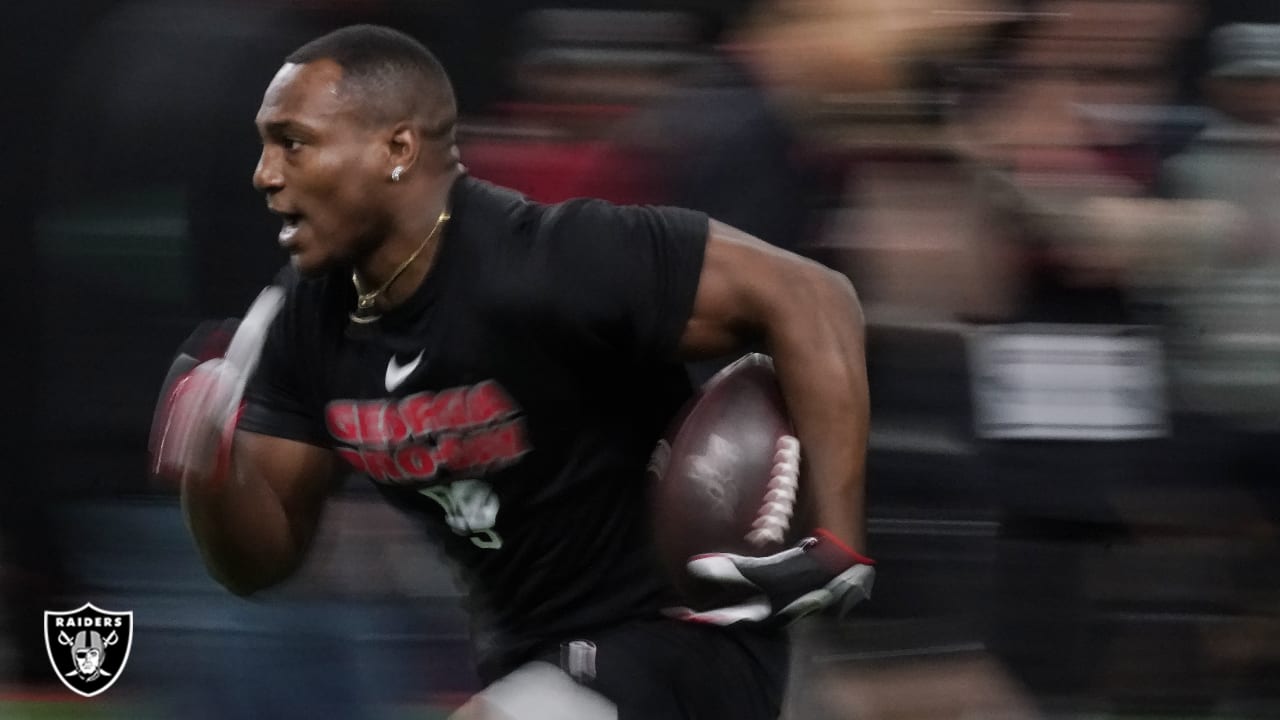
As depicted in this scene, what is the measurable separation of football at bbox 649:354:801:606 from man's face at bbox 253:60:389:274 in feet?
1.75

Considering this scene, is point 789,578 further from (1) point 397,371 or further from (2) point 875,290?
(2) point 875,290

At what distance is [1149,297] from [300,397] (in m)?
1.82

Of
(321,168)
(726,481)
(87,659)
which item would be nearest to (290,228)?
(321,168)

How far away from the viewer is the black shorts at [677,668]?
122 inches

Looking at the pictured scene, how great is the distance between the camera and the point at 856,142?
3.87 metres

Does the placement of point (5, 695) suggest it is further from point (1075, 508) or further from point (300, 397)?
point (1075, 508)

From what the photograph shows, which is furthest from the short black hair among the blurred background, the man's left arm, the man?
the blurred background

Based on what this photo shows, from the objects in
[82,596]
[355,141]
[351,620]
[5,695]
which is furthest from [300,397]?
[5,695]

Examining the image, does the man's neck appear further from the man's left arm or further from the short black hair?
the man's left arm

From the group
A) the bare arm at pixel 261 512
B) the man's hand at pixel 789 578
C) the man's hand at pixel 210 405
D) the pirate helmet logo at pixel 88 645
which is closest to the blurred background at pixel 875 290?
the pirate helmet logo at pixel 88 645

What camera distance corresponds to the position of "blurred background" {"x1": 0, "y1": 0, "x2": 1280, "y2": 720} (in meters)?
3.89

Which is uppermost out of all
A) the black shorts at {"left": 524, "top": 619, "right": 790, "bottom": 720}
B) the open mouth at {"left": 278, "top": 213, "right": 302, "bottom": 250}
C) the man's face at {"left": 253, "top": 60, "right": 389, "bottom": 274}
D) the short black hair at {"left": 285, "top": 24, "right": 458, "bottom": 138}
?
the short black hair at {"left": 285, "top": 24, "right": 458, "bottom": 138}

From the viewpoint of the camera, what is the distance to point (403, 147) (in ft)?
10.3

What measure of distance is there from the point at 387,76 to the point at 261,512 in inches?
26.5
